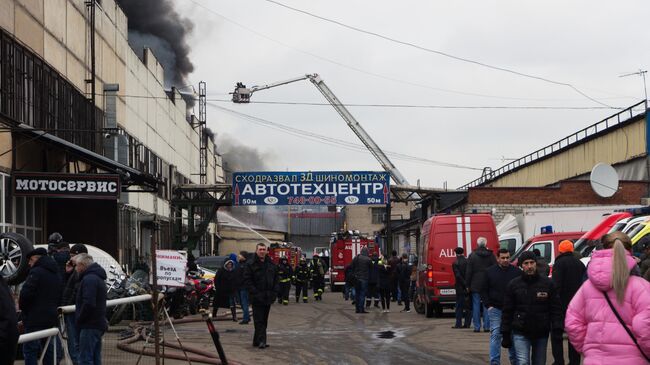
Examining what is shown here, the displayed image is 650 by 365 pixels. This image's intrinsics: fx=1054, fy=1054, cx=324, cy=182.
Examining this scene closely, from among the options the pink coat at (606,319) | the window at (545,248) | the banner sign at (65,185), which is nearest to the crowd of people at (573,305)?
the pink coat at (606,319)

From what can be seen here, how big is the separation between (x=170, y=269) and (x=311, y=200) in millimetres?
34629

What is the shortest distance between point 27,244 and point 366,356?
770 centimetres

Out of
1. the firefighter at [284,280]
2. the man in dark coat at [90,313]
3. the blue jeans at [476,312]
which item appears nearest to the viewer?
the man in dark coat at [90,313]

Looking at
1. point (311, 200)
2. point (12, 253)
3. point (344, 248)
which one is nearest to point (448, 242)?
point (12, 253)

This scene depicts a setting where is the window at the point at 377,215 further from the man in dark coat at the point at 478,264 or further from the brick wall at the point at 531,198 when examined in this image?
the man in dark coat at the point at 478,264

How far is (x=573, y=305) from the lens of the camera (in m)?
7.87

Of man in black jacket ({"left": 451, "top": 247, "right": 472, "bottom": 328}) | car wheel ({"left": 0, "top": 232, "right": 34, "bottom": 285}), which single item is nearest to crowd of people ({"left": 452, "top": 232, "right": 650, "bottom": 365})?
man in black jacket ({"left": 451, "top": 247, "right": 472, "bottom": 328})

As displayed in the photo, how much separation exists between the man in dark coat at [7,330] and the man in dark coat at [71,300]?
15.2ft

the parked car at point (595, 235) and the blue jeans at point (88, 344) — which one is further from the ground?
the parked car at point (595, 235)

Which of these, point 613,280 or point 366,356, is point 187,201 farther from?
point 613,280

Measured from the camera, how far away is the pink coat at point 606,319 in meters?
7.42

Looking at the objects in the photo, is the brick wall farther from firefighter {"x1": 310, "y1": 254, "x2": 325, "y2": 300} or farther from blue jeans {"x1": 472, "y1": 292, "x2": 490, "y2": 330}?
blue jeans {"x1": 472, "y1": 292, "x2": 490, "y2": 330}

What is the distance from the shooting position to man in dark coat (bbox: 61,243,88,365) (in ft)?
43.2

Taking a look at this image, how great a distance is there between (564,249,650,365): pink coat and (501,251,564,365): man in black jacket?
128 inches
